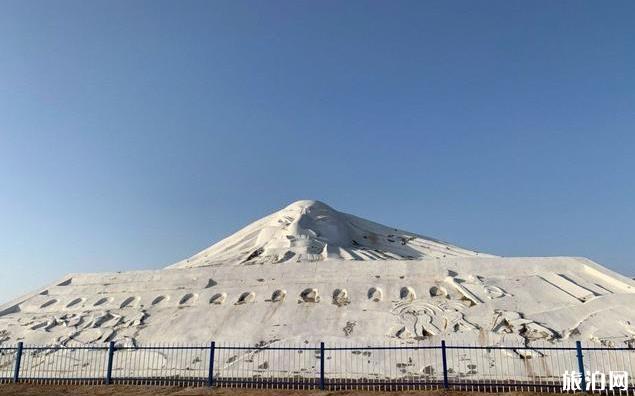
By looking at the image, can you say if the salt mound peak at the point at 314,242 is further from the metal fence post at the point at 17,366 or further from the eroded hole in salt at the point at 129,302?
the metal fence post at the point at 17,366

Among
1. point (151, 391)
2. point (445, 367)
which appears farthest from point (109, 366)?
point (445, 367)

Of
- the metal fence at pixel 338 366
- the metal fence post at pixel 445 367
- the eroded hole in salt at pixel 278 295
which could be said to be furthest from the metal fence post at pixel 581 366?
the eroded hole in salt at pixel 278 295

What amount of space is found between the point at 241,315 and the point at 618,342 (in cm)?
878

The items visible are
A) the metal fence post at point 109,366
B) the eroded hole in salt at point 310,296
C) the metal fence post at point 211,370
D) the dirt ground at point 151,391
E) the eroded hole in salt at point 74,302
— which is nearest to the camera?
the dirt ground at point 151,391

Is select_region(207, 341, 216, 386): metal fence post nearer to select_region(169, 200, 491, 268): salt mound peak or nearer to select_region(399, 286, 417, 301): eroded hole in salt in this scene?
select_region(399, 286, 417, 301): eroded hole in salt

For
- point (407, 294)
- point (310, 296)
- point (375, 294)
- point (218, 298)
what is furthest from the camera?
point (218, 298)

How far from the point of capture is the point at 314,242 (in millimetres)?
18672

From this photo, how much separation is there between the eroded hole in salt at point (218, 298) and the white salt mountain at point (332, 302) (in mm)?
36

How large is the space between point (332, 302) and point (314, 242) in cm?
520

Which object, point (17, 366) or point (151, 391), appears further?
point (17, 366)

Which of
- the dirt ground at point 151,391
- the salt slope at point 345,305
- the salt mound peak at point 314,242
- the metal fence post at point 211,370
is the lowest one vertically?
the dirt ground at point 151,391

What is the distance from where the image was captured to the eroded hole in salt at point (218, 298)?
14719 millimetres

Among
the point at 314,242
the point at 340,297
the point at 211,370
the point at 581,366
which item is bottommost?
the point at 211,370

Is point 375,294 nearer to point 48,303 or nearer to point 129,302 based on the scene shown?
point 129,302
